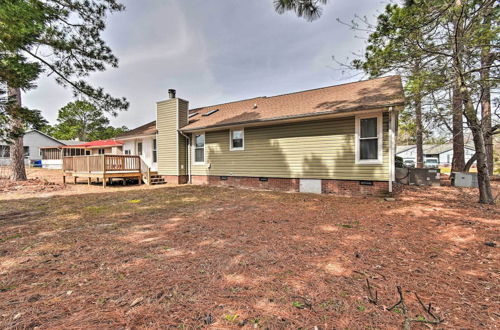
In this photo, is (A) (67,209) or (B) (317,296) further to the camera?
(A) (67,209)

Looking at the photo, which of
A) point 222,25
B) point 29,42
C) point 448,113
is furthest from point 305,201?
point 222,25

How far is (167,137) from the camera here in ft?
40.6

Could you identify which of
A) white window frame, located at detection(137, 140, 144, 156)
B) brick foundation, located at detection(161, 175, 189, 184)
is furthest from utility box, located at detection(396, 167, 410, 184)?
white window frame, located at detection(137, 140, 144, 156)

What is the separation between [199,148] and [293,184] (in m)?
5.43

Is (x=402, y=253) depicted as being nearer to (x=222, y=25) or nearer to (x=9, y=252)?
(x=9, y=252)

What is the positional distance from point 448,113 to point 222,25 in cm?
1023

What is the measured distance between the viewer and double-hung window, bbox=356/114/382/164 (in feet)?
24.5

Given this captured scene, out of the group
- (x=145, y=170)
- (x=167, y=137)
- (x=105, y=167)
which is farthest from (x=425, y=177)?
(x=105, y=167)

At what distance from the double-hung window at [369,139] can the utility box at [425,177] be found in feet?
15.2

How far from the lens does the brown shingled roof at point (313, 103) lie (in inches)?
304

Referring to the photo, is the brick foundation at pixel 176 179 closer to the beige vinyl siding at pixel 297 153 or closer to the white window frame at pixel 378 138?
the beige vinyl siding at pixel 297 153

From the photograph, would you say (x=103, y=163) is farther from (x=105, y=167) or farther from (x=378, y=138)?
(x=378, y=138)

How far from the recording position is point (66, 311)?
1.98m

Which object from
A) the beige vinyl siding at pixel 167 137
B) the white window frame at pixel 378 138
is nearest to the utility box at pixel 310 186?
the white window frame at pixel 378 138
